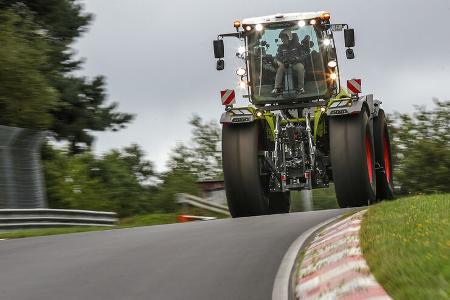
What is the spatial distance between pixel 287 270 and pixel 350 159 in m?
7.24

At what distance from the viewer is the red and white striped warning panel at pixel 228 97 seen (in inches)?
619

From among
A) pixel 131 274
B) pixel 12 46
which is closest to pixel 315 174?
pixel 131 274

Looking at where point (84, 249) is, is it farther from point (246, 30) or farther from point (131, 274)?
point (246, 30)

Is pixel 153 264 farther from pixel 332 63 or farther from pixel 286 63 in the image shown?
pixel 332 63

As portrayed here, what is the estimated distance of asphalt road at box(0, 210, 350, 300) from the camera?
711 centimetres

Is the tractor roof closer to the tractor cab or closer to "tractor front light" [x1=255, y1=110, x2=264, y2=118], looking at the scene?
the tractor cab

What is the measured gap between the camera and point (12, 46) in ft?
86.4

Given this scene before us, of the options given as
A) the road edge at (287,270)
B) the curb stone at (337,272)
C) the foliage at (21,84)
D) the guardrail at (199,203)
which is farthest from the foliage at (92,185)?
the curb stone at (337,272)

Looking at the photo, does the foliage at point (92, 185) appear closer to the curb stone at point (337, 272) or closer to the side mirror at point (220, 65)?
the side mirror at point (220, 65)

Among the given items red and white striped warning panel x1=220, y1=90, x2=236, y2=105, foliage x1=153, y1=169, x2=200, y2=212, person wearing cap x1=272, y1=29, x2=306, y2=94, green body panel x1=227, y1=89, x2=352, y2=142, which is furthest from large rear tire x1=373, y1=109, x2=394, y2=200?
foliage x1=153, y1=169, x2=200, y2=212

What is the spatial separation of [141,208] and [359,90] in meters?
26.6

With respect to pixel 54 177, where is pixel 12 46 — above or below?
above

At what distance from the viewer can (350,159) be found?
14578mm

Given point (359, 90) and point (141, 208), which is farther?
point (141, 208)
